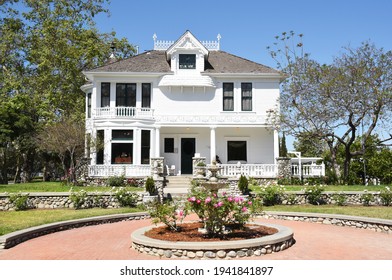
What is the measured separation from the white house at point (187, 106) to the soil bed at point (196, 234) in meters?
15.9

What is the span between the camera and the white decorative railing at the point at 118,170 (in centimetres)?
2562

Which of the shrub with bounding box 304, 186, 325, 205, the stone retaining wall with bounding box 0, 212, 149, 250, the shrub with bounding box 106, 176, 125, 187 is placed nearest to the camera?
the stone retaining wall with bounding box 0, 212, 149, 250

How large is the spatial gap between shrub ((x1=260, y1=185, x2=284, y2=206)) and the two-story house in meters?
8.22

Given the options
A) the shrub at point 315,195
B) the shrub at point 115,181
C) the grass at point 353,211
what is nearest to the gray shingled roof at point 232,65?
the shrub at point 115,181

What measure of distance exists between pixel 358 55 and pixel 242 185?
1252 cm

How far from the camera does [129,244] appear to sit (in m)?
10.9

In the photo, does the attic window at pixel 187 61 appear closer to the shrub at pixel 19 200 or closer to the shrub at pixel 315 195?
the shrub at pixel 315 195

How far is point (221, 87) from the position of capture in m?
29.0

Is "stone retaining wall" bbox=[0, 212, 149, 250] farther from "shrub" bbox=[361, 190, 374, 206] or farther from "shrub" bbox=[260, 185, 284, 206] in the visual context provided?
"shrub" bbox=[361, 190, 374, 206]

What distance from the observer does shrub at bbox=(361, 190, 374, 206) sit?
18766mm

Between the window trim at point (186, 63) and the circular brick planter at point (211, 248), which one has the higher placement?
the window trim at point (186, 63)

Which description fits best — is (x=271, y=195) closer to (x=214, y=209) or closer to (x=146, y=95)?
(x=214, y=209)

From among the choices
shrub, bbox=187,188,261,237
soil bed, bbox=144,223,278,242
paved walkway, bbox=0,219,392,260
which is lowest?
paved walkway, bbox=0,219,392,260

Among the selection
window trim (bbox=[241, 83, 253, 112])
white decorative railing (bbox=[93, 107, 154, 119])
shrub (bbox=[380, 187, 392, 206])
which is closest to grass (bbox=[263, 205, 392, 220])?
shrub (bbox=[380, 187, 392, 206])
